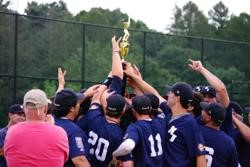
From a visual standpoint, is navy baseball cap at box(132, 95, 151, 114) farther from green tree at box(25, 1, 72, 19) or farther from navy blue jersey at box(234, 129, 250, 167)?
green tree at box(25, 1, 72, 19)

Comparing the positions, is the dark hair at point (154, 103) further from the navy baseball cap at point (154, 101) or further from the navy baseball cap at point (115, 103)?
the navy baseball cap at point (115, 103)

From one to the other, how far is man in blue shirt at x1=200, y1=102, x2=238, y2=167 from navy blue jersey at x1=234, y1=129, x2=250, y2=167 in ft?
3.44

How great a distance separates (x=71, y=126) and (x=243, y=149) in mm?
2775

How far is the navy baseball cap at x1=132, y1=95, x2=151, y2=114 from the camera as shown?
661 centimetres

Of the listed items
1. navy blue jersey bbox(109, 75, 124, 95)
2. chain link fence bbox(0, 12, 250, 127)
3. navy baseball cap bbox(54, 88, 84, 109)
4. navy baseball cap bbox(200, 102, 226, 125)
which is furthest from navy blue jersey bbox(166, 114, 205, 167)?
chain link fence bbox(0, 12, 250, 127)

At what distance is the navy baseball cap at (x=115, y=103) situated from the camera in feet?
21.6

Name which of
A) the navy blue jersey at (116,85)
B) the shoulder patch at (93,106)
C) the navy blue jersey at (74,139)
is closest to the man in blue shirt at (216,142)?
the navy blue jersey at (116,85)

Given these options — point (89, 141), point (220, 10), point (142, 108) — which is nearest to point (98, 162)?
point (89, 141)

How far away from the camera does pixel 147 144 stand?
662 centimetres

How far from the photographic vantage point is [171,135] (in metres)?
6.80

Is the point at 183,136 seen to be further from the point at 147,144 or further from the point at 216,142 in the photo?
the point at 216,142

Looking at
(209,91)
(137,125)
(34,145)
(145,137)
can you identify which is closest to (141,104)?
(137,125)

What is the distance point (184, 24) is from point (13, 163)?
271ft

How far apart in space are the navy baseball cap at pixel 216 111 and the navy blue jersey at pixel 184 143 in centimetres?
28
